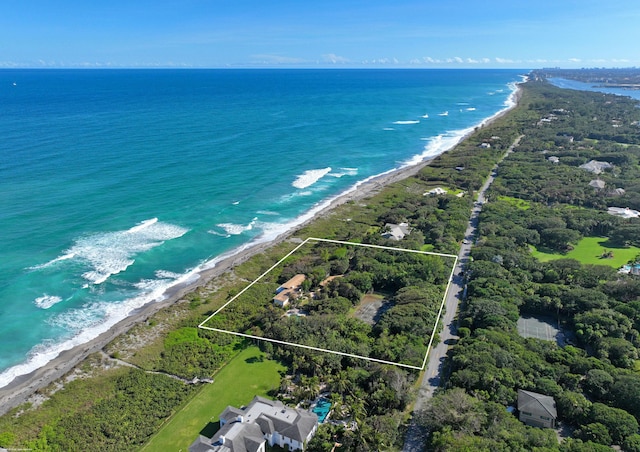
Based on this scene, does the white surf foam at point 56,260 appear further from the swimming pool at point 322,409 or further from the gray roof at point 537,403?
the gray roof at point 537,403

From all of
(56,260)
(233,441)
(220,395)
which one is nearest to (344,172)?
(56,260)

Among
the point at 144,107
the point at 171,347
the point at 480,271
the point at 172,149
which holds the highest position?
the point at 144,107

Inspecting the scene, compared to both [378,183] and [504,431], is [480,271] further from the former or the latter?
[378,183]

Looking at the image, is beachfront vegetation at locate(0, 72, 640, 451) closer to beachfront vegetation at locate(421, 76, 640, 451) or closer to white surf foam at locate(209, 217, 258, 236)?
beachfront vegetation at locate(421, 76, 640, 451)

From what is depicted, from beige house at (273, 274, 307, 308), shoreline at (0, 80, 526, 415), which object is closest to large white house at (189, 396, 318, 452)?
beige house at (273, 274, 307, 308)

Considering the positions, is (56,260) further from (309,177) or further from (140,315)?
(309,177)

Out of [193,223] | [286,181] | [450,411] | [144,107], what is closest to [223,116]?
[144,107]

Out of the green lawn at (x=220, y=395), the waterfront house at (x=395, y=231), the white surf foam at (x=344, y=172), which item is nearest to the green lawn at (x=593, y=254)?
the waterfront house at (x=395, y=231)
